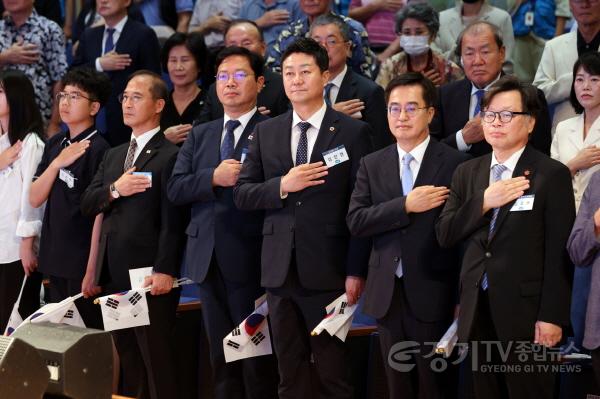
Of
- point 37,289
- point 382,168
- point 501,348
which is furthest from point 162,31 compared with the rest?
point 501,348

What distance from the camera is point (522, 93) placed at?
416 cm

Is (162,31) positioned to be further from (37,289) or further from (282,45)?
(37,289)

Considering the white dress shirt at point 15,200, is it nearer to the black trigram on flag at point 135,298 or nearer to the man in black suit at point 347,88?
the black trigram on flag at point 135,298

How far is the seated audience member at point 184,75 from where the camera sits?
6074mm

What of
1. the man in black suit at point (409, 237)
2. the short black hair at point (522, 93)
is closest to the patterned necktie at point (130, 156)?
the man in black suit at point (409, 237)

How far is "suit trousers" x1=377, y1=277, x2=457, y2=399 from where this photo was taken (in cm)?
420

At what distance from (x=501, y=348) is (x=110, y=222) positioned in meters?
2.11

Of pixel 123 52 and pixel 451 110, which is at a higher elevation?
pixel 123 52

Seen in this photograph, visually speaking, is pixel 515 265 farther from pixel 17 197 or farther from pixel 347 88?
pixel 17 197

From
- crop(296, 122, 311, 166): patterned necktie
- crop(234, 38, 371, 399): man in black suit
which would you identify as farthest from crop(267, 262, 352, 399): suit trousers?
crop(296, 122, 311, 166): patterned necktie

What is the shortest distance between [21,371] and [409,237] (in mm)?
1822

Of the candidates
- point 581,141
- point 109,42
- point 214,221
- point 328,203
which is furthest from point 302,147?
point 109,42

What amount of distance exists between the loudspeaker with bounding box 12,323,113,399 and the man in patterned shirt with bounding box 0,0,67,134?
433cm

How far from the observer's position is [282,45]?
6.28m
